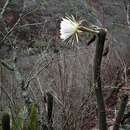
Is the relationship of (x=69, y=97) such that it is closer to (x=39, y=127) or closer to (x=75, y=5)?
(x=39, y=127)

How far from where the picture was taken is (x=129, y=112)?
4.52 metres

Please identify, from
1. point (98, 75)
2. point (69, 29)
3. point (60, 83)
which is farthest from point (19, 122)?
point (69, 29)

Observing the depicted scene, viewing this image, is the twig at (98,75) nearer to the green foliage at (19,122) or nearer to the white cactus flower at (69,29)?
the white cactus flower at (69,29)

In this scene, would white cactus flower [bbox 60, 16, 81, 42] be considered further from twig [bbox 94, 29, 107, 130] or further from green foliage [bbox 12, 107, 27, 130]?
green foliage [bbox 12, 107, 27, 130]

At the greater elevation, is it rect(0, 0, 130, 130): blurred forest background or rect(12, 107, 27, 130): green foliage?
rect(0, 0, 130, 130): blurred forest background

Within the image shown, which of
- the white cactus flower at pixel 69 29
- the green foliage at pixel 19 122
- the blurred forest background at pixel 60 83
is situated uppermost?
the white cactus flower at pixel 69 29

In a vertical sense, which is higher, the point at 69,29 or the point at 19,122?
the point at 69,29

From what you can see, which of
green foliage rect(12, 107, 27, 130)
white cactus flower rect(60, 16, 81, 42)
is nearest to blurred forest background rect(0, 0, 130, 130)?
green foliage rect(12, 107, 27, 130)

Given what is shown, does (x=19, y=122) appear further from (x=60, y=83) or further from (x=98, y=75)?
(x=98, y=75)

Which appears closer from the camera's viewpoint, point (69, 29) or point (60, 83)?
point (69, 29)

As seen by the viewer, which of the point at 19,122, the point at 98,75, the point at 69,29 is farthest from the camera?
the point at 19,122

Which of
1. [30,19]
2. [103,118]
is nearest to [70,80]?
[103,118]

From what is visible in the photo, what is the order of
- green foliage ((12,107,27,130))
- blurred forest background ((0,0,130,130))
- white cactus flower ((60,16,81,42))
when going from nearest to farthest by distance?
white cactus flower ((60,16,81,42)) → green foliage ((12,107,27,130)) → blurred forest background ((0,0,130,130))

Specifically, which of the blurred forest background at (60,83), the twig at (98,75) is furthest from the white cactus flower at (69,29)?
the blurred forest background at (60,83)
